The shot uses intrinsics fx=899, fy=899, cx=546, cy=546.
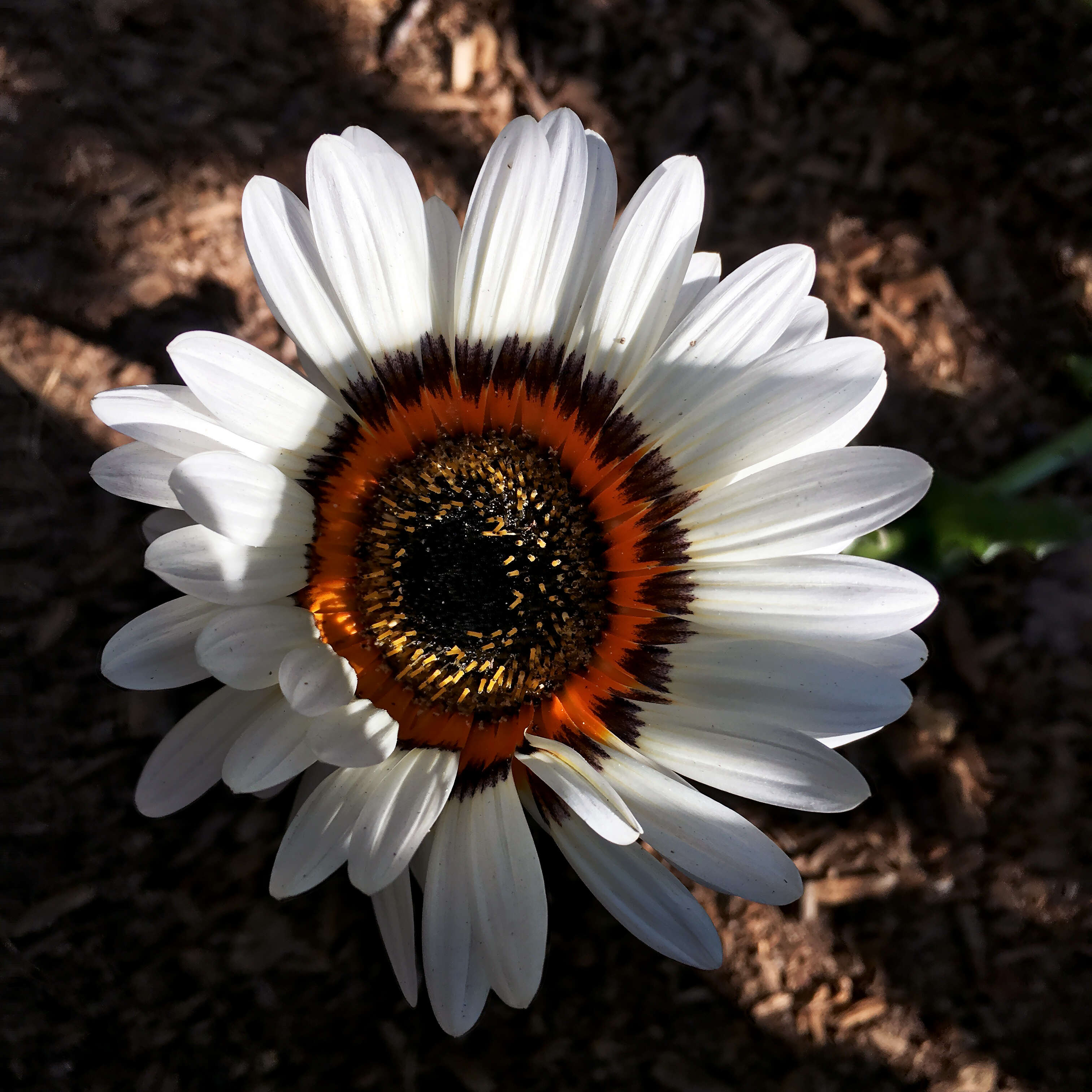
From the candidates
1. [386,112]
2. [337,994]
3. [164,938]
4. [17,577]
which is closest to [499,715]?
[337,994]

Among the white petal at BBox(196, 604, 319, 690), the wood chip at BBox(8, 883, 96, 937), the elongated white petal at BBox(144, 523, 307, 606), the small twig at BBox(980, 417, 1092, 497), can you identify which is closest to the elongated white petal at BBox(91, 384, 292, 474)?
the elongated white petal at BBox(144, 523, 307, 606)

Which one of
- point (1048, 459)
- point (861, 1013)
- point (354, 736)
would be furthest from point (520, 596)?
point (1048, 459)

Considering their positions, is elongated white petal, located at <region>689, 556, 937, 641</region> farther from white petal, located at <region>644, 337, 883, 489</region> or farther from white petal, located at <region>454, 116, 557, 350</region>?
white petal, located at <region>454, 116, 557, 350</region>

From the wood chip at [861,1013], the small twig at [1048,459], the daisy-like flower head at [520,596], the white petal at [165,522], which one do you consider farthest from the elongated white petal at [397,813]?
the small twig at [1048,459]

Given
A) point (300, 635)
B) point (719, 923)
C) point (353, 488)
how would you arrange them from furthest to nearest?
1. point (719, 923)
2. point (353, 488)
3. point (300, 635)

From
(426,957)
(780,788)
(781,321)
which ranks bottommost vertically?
(426,957)

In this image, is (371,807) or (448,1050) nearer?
(371,807)

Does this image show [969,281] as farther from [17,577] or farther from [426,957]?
[17,577]
